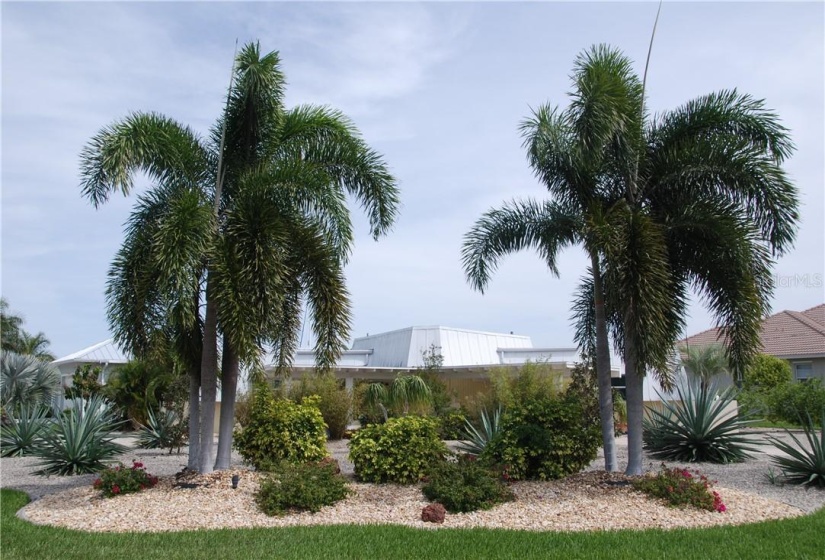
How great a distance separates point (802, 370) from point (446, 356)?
15.5 m

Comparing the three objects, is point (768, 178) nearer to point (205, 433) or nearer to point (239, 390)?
point (205, 433)

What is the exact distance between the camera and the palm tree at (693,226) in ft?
35.0

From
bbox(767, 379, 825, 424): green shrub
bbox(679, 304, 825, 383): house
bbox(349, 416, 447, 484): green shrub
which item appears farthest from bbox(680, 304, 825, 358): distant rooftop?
bbox(349, 416, 447, 484): green shrub

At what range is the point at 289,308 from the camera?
12.2m

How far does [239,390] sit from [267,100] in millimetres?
11703

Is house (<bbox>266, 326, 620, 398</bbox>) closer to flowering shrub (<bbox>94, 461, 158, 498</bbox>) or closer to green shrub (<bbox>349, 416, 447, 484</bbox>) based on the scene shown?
green shrub (<bbox>349, 416, 447, 484</bbox>)

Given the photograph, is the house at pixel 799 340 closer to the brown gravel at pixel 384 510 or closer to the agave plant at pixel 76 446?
the brown gravel at pixel 384 510

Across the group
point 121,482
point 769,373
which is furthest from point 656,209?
point 769,373

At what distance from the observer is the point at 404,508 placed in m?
9.95

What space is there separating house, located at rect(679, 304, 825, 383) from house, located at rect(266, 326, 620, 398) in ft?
22.3

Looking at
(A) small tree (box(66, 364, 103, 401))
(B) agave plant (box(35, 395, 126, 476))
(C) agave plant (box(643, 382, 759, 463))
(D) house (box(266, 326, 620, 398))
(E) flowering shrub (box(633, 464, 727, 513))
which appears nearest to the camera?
(E) flowering shrub (box(633, 464, 727, 513))

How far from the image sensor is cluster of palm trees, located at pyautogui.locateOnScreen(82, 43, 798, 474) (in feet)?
34.7

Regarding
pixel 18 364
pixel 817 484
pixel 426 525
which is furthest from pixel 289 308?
pixel 18 364

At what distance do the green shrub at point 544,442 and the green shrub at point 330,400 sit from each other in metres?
10.3
